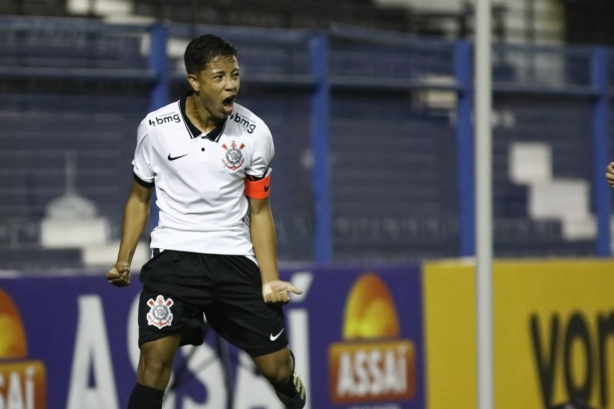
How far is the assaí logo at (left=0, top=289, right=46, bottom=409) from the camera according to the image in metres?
7.90

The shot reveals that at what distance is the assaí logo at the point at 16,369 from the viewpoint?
7898 mm

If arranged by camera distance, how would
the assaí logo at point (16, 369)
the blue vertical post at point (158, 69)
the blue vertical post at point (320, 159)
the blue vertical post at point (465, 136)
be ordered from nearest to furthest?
the assaí logo at point (16, 369), the blue vertical post at point (158, 69), the blue vertical post at point (320, 159), the blue vertical post at point (465, 136)

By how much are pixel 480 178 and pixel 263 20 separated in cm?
535

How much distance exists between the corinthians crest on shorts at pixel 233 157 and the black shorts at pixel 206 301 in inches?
16.8

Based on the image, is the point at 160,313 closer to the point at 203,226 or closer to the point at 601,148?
the point at 203,226

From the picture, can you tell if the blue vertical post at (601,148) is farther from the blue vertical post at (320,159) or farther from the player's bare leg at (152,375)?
the player's bare leg at (152,375)

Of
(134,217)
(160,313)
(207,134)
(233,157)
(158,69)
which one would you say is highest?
(158,69)

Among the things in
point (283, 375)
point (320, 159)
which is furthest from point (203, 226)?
point (320, 159)

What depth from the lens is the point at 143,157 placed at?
23.1 feet

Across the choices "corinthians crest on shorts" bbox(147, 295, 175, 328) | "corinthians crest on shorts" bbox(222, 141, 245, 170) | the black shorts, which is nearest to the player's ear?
"corinthians crest on shorts" bbox(222, 141, 245, 170)

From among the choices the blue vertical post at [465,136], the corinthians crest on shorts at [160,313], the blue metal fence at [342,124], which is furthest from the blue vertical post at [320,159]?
the corinthians crest on shorts at [160,313]

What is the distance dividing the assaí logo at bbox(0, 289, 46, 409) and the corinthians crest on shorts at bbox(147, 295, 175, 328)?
4.16 feet

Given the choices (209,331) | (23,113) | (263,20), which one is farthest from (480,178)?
(263,20)

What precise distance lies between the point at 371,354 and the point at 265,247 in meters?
2.56
